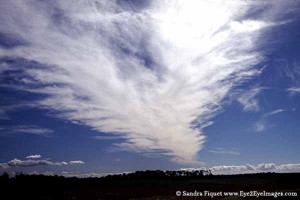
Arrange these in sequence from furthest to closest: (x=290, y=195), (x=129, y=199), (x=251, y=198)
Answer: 1. (x=129, y=199)
2. (x=251, y=198)
3. (x=290, y=195)

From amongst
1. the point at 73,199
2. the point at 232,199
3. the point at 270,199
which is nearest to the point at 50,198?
the point at 73,199

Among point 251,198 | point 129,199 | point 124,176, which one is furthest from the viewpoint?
point 124,176

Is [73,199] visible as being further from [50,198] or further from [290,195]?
[290,195]

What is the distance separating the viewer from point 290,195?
39969 millimetres

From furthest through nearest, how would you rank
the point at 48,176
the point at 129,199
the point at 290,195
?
the point at 48,176 < the point at 129,199 < the point at 290,195

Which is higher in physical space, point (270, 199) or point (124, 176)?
point (124, 176)

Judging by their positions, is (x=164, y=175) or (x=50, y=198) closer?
(x=50, y=198)

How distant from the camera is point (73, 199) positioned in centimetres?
5403

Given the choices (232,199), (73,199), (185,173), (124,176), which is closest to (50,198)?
(73,199)

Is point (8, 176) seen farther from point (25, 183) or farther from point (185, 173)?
point (185, 173)

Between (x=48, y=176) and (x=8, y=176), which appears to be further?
(x=48, y=176)

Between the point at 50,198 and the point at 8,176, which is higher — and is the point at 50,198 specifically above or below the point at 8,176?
below

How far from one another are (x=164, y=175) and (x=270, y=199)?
122 meters

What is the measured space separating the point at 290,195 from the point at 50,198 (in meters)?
36.1
